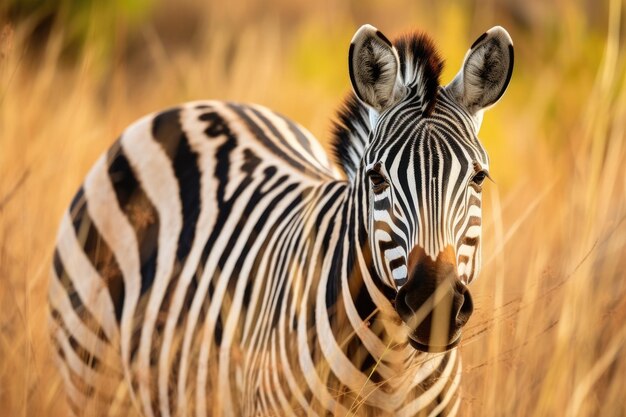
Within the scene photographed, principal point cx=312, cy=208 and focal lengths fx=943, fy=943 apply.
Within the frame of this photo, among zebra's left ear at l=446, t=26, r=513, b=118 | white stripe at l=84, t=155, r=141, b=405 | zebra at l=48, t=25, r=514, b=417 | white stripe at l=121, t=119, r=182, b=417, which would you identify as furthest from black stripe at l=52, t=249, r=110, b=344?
zebra's left ear at l=446, t=26, r=513, b=118

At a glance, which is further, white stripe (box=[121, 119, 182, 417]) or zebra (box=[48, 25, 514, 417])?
white stripe (box=[121, 119, 182, 417])

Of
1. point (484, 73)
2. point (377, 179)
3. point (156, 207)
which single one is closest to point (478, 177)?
point (377, 179)

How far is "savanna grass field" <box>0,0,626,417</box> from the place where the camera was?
3168 mm

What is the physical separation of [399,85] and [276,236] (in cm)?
95

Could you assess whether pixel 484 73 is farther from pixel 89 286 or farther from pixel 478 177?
pixel 89 286

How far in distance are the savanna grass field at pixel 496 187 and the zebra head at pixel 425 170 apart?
36cm

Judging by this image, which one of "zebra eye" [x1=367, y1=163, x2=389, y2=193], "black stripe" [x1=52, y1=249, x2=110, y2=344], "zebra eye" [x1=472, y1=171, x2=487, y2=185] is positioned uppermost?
"zebra eye" [x1=367, y1=163, x2=389, y2=193]

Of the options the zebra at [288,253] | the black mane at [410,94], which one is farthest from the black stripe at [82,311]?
the black mane at [410,94]

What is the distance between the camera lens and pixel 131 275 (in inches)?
165

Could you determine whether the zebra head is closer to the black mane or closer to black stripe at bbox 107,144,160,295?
the black mane

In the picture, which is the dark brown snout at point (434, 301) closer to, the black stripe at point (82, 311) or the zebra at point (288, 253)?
the zebra at point (288, 253)

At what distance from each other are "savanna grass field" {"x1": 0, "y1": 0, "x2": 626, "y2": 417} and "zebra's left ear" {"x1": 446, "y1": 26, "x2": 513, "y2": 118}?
38cm

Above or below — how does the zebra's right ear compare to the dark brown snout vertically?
above

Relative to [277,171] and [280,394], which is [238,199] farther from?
[280,394]
